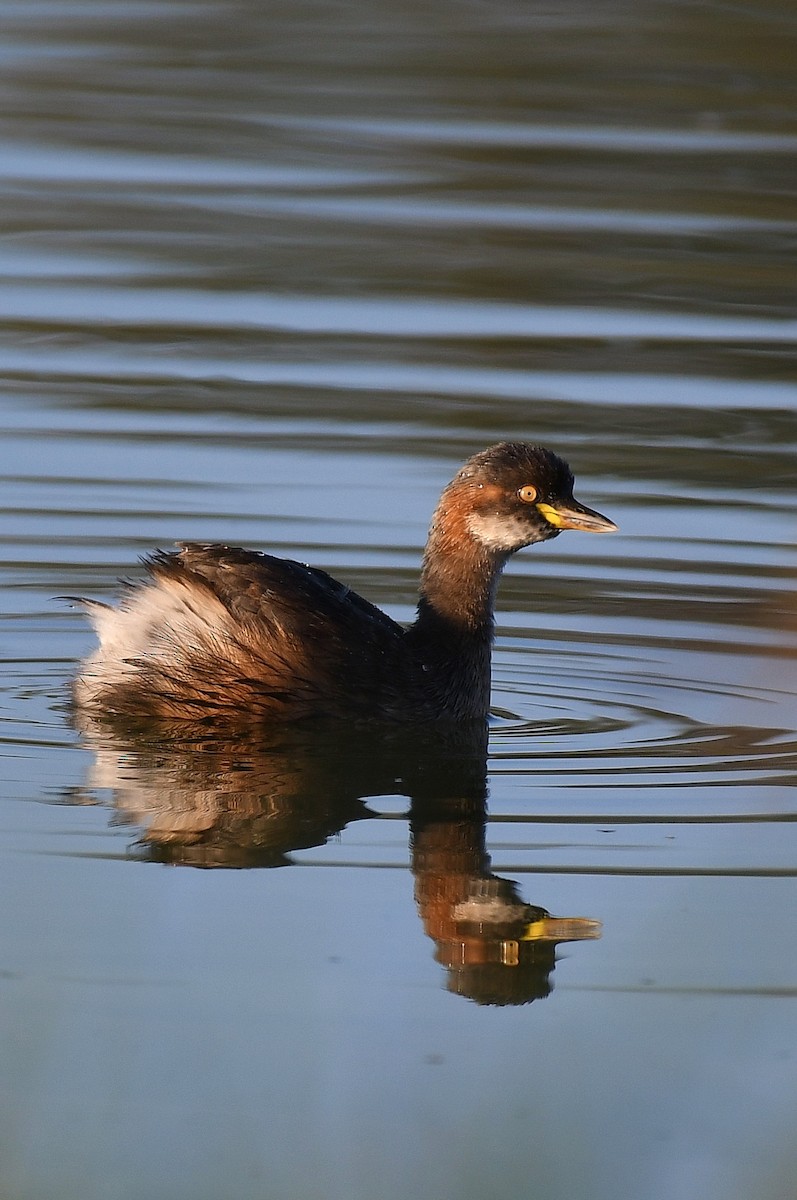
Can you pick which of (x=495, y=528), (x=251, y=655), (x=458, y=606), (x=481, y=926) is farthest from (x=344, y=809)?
(x=495, y=528)

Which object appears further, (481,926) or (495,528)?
(495,528)

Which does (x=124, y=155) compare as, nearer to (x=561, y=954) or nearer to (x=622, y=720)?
(x=622, y=720)

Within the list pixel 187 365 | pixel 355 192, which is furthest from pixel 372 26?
pixel 187 365

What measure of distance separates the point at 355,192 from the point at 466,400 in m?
4.00

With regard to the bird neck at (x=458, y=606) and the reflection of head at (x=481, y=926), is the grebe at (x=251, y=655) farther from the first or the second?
the reflection of head at (x=481, y=926)

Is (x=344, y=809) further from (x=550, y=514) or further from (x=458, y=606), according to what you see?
(x=550, y=514)

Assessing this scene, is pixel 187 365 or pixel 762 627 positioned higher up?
pixel 187 365

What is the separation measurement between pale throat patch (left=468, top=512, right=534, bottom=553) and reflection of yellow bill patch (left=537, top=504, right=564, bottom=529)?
65mm

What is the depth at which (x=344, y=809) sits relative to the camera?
5875mm

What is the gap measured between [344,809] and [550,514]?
1604 mm

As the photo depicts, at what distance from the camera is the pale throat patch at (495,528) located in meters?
7.08

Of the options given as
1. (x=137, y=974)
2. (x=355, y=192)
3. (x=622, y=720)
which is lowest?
(x=137, y=974)

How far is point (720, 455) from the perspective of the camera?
9.68 meters

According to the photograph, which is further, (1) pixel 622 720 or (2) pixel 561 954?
(1) pixel 622 720
